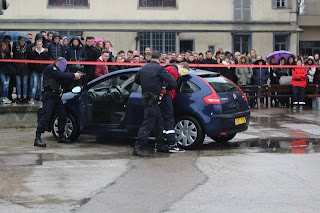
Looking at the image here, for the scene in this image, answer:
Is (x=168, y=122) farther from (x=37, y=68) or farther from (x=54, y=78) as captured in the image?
(x=37, y=68)

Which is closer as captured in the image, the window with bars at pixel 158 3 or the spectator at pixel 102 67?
the spectator at pixel 102 67

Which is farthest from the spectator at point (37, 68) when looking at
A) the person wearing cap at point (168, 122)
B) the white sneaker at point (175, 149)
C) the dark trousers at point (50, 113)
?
the white sneaker at point (175, 149)

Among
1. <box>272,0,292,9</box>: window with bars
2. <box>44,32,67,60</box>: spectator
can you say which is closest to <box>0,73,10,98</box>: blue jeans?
<box>44,32,67,60</box>: spectator

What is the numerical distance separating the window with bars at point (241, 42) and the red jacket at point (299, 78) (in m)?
15.1

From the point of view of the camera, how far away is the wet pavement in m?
7.74

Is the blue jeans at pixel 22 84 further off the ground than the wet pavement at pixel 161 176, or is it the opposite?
the blue jeans at pixel 22 84

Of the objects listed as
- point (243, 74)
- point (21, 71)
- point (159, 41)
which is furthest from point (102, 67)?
point (159, 41)

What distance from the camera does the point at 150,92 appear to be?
11461 millimetres

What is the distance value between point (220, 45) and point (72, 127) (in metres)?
23.8

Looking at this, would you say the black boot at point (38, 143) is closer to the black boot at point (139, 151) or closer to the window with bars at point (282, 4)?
the black boot at point (139, 151)

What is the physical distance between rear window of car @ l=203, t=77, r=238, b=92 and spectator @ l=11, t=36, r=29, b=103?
553 cm

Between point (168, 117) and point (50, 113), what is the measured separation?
253 centimetres

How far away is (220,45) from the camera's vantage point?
1425 inches

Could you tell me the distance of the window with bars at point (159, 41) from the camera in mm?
35812
